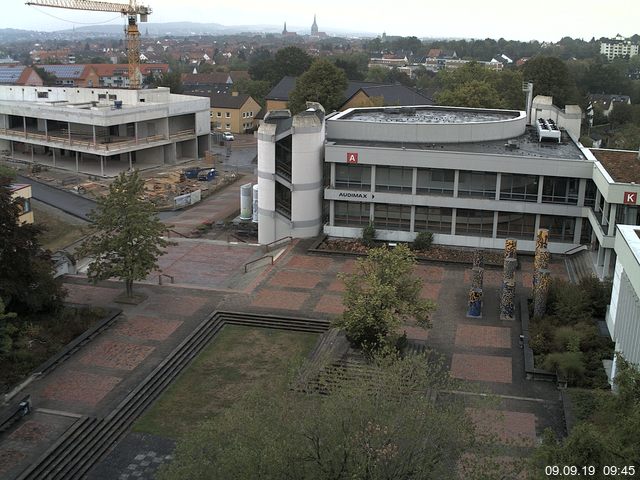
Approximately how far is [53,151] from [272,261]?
41.5 m

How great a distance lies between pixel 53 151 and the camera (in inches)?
2963

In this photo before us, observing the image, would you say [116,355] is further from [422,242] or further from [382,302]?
[422,242]

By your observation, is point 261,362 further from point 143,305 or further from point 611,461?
point 611,461

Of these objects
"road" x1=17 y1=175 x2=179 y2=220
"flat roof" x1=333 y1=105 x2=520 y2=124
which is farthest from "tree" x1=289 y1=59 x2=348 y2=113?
"road" x1=17 y1=175 x2=179 y2=220

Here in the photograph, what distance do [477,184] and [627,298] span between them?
19314 millimetres

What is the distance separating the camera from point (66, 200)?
62000 millimetres

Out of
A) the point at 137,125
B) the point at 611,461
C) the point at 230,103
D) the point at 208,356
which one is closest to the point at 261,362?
the point at 208,356

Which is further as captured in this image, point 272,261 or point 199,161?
point 199,161

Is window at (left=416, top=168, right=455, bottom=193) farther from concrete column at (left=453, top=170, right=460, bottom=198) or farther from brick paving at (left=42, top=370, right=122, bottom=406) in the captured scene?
brick paving at (left=42, top=370, right=122, bottom=406)

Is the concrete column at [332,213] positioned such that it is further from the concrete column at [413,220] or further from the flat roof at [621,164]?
the flat roof at [621,164]

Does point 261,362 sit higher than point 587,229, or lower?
lower

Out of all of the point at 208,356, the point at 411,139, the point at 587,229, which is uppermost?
the point at 411,139

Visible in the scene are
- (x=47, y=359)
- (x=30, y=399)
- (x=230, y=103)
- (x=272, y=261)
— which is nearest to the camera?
(x=30, y=399)

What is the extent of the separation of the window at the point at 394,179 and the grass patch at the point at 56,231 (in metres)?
20.2
